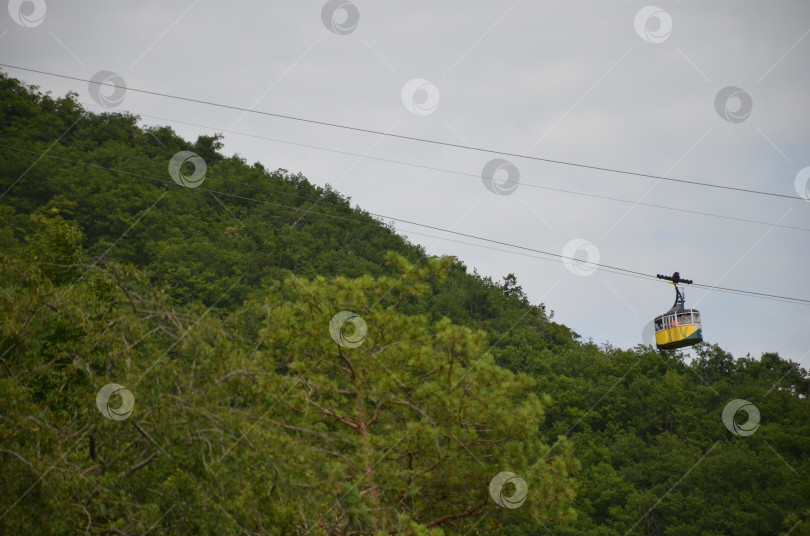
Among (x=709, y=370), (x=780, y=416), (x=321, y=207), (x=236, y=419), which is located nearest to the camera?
(x=236, y=419)

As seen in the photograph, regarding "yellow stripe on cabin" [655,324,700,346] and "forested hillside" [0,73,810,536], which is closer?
"forested hillside" [0,73,810,536]

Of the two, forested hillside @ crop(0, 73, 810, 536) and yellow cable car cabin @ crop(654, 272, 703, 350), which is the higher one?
yellow cable car cabin @ crop(654, 272, 703, 350)

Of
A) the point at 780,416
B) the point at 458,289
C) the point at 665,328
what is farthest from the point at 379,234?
the point at 665,328

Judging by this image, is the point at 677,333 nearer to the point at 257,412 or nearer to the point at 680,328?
the point at 680,328

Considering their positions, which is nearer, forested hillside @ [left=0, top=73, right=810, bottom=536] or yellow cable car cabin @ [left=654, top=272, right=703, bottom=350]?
forested hillside @ [left=0, top=73, right=810, bottom=536]

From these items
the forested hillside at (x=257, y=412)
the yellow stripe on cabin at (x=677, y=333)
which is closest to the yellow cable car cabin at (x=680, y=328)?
the yellow stripe on cabin at (x=677, y=333)

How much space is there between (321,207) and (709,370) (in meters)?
27.0

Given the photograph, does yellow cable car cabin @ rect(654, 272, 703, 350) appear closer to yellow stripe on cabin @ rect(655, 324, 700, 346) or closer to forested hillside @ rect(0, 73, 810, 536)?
yellow stripe on cabin @ rect(655, 324, 700, 346)

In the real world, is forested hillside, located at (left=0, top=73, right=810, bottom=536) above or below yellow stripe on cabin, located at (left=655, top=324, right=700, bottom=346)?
below

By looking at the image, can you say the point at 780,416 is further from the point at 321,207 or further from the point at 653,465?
the point at 321,207

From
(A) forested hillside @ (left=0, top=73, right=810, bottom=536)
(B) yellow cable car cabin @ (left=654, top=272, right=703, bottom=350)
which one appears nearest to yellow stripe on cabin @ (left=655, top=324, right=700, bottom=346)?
(B) yellow cable car cabin @ (left=654, top=272, right=703, bottom=350)

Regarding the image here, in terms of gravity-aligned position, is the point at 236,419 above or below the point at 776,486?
below

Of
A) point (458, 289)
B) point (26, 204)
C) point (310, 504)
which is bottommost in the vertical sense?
point (310, 504)

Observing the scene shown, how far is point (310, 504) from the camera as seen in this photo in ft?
20.7
